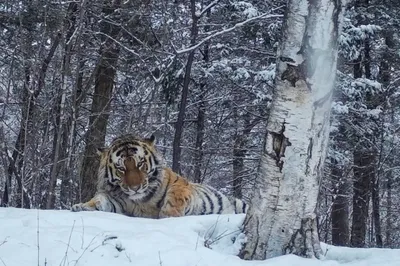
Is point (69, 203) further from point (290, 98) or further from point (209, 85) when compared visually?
point (290, 98)

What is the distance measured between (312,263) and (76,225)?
1906mm

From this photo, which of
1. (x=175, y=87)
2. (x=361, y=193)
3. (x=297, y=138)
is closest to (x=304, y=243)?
(x=297, y=138)

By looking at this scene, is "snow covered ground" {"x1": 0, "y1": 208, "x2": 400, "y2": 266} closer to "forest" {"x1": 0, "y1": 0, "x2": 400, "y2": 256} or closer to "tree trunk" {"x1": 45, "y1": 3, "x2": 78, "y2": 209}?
"tree trunk" {"x1": 45, "y1": 3, "x2": 78, "y2": 209}

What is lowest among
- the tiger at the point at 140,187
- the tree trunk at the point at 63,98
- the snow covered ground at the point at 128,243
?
the snow covered ground at the point at 128,243

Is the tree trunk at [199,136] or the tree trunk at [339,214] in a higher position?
the tree trunk at [199,136]

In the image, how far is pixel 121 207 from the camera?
6.97m

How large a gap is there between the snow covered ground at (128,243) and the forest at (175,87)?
14.8 feet

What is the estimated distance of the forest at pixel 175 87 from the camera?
1138 cm

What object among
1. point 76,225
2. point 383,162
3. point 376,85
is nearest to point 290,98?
point 76,225

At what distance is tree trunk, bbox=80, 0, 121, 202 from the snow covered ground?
6077 mm

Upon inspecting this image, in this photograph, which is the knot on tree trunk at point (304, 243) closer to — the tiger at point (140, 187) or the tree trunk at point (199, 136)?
the tiger at point (140, 187)

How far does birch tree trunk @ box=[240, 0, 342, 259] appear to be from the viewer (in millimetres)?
Result: 5180

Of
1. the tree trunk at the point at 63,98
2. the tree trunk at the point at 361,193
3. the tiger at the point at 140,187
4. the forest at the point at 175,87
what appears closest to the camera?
the tiger at the point at 140,187

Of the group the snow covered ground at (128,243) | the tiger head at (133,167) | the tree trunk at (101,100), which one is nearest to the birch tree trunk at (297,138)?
the snow covered ground at (128,243)
